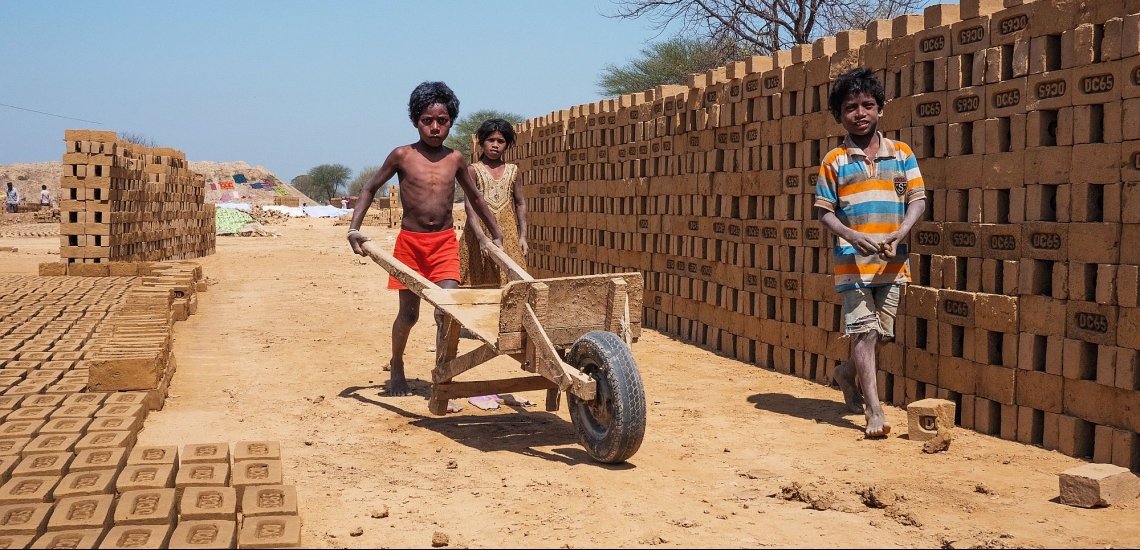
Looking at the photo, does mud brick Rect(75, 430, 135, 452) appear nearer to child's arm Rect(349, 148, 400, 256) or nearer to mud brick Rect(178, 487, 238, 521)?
mud brick Rect(178, 487, 238, 521)

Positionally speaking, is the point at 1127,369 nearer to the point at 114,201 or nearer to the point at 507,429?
the point at 507,429

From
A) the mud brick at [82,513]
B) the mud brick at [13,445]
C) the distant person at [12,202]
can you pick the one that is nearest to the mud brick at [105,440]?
the mud brick at [13,445]

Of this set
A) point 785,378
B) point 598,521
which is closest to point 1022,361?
point 785,378

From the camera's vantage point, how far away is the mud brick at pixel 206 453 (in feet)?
13.0

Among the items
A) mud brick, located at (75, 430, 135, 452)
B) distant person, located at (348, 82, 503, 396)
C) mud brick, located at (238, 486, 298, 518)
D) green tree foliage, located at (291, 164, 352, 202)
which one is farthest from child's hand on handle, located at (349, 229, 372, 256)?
green tree foliage, located at (291, 164, 352, 202)

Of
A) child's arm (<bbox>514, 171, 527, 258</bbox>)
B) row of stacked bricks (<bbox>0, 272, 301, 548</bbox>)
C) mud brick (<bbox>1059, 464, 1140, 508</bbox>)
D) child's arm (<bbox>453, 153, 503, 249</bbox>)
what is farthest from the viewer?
child's arm (<bbox>514, 171, 527, 258</bbox>)

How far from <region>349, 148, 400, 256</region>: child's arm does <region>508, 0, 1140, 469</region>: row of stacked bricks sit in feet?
8.86

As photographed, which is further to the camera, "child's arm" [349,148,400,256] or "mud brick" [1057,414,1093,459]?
"child's arm" [349,148,400,256]

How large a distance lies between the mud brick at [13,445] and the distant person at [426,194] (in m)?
2.16

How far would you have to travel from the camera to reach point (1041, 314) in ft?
15.7

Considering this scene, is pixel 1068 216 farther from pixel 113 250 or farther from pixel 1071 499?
pixel 113 250

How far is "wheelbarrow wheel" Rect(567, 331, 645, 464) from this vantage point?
416 cm

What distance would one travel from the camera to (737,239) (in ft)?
25.0

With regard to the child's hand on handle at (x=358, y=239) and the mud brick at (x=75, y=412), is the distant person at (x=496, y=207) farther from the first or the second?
the mud brick at (x=75, y=412)
